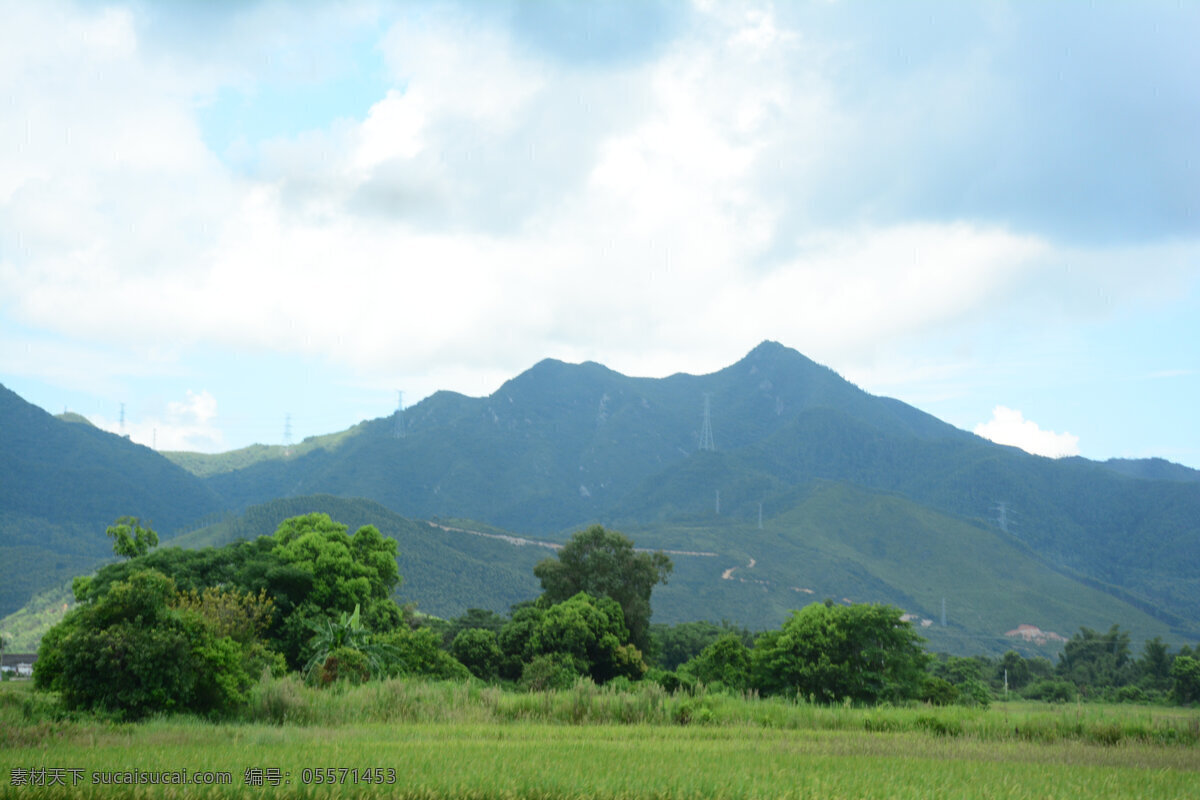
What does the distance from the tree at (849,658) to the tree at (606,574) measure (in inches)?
983

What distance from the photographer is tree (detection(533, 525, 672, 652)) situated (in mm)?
53375

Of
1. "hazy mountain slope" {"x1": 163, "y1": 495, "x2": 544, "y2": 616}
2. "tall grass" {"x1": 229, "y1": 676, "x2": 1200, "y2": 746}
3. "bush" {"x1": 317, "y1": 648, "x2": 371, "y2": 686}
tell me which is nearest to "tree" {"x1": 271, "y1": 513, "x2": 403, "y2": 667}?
"bush" {"x1": 317, "y1": 648, "x2": 371, "y2": 686}

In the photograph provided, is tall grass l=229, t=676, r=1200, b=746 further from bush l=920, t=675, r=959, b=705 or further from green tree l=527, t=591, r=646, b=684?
green tree l=527, t=591, r=646, b=684

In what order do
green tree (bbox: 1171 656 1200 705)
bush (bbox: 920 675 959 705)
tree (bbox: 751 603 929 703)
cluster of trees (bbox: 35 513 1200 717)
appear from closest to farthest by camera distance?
cluster of trees (bbox: 35 513 1200 717)
tree (bbox: 751 603 929 703)
bush (bbox: 920 675 959 705)
green tree (bbox: 1171 656 1200 705)

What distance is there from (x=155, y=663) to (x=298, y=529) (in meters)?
33.3

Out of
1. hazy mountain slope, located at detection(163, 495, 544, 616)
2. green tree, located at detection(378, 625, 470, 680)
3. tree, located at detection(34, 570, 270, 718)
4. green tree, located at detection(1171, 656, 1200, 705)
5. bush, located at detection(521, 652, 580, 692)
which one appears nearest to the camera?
tree, located at detection(34, 570, 270, 718)

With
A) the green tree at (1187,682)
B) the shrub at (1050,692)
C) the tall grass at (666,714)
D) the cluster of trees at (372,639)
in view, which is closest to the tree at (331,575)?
the cluster of trees at (372,639)

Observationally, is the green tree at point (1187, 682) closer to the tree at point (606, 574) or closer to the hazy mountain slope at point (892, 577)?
the tree at point (606, 574)

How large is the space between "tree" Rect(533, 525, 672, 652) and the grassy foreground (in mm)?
33222

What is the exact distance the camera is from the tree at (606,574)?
2101 inches

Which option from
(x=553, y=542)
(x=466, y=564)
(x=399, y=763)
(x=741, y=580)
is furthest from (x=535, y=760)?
(x=553, y=542)

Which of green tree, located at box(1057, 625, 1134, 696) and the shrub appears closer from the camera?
the shrub

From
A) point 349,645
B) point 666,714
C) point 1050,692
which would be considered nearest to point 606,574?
point 349,645

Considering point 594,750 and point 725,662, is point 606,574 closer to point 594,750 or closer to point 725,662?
point 725,662
